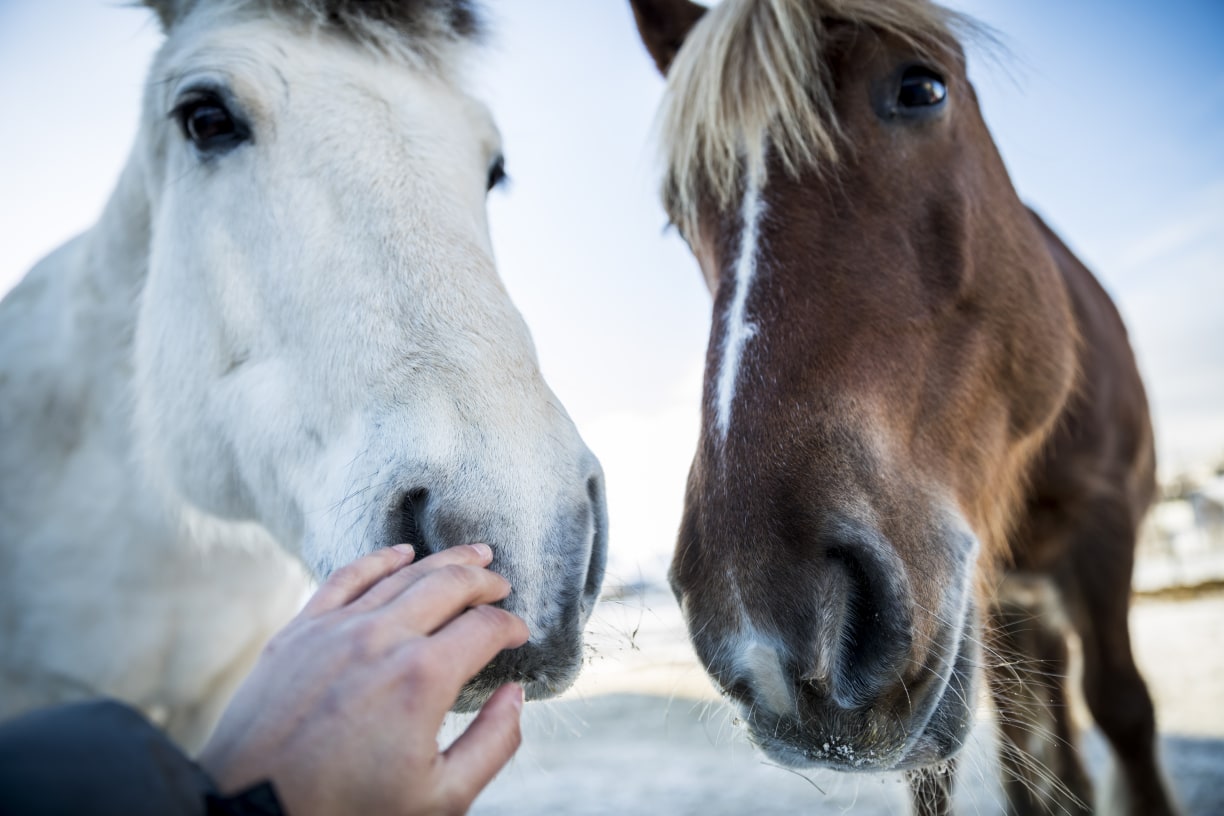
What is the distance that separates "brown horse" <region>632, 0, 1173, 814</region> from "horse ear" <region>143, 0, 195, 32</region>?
1265mm

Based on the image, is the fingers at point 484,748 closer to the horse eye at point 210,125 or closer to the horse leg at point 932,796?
the horse eye at point 210,125

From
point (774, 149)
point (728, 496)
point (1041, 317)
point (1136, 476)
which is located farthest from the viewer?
point (1136, 476)

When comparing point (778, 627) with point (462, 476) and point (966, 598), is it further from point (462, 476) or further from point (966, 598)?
point (462, 476)

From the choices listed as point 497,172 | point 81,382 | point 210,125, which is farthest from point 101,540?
point 497,172

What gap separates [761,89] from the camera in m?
1.64

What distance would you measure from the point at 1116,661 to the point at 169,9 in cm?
345

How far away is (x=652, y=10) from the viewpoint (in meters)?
2.31

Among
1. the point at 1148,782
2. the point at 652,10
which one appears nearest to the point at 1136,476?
the point at 1148,782

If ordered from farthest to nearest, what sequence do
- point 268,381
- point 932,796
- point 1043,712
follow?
point 1043,712
point 932,796
point 268,381

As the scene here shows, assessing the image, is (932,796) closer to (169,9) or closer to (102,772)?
(102,772)

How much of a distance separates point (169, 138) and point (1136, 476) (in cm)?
326

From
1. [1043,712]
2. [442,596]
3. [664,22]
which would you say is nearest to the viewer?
[442,596]

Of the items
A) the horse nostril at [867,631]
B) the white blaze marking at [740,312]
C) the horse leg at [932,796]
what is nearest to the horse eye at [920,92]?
the white blaze marking at [740,312]

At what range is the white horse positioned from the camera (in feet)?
3.45
